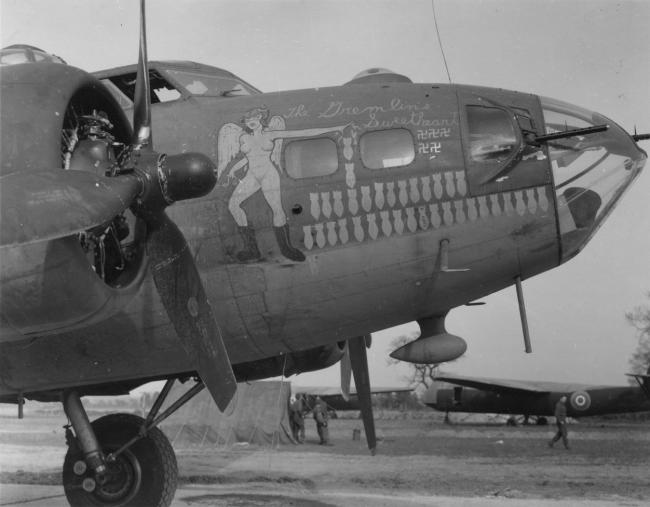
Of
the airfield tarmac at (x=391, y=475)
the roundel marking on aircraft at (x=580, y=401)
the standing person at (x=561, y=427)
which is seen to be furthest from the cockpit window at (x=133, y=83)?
the roundel marking on aircraft at (x=580, y=401)

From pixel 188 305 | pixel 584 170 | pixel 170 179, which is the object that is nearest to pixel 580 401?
pixel 584 170

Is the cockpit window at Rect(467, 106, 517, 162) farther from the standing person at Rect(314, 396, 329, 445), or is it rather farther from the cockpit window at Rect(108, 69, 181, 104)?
the standing person at Rect(314, 396, 329, 445)

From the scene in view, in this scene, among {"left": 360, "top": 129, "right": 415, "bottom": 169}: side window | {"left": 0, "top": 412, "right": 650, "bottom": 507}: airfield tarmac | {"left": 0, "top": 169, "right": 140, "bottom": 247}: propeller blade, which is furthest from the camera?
{"left": 0, "top": 412, "right": 650, "bottom": 507}: airfield tarmac

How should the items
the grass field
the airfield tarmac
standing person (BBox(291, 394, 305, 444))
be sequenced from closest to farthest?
the airfield tarmac
the grass field
standing person (BBox(291, 394, 305, 444))

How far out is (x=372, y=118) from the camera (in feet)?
21.8

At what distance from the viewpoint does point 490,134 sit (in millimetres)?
6559

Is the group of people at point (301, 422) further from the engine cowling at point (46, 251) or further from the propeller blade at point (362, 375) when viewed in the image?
the engine cowling at point (46, 251)

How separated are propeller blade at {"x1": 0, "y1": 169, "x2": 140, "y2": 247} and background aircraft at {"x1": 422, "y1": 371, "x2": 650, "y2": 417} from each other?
3463cm

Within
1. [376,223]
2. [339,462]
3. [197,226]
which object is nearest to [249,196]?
[197,226]

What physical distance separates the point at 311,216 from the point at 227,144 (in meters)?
1.04

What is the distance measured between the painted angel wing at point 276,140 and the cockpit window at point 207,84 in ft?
3.14

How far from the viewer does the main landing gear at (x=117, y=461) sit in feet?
24.3

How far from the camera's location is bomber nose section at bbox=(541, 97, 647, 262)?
657cm

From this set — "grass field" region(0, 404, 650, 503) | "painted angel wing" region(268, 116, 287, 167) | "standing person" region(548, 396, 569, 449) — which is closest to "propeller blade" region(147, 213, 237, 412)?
"painted angel wing" region(268, 116, 287, 167)
